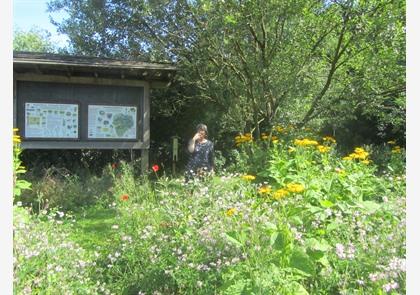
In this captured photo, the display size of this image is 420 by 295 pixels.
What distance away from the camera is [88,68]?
9.93 m

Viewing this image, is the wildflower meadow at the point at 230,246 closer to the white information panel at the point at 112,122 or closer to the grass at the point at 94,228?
the grass at the point at 94,228

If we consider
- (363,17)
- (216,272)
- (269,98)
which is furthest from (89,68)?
(216,272)

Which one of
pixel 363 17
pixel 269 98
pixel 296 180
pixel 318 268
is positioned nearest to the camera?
pixel 318 268

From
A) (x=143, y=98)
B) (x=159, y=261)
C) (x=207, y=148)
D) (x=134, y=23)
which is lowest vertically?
(x=159, y=261)

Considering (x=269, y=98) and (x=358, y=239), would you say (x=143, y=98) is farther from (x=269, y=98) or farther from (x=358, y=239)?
(x=358, y=239)

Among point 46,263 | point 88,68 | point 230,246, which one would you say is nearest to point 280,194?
point 230,246

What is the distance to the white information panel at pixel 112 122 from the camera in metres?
10.3

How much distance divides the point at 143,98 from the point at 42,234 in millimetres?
7087

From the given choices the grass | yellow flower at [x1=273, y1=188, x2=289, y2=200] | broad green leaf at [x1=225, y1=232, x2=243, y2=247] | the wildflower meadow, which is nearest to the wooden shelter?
the grass

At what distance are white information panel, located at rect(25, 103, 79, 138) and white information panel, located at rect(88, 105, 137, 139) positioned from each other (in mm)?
349

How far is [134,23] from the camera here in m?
12.8

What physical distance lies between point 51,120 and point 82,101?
2.65ft

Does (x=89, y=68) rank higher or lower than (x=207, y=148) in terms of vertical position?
higher

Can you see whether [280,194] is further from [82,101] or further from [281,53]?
[82,101]
